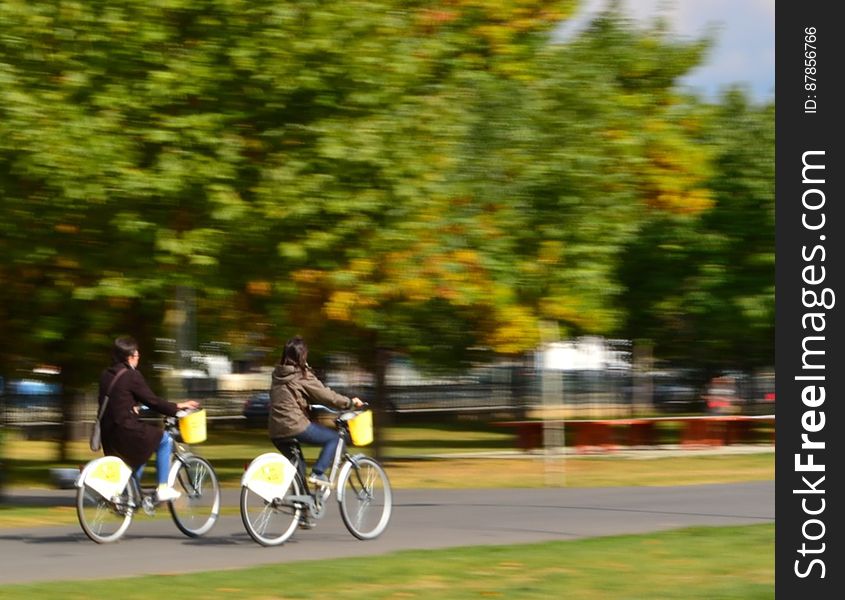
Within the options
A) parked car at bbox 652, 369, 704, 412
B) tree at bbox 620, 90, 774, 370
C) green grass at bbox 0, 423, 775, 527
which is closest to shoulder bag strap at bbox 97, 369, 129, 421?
green grass at bbox 0, 423, 775, 527

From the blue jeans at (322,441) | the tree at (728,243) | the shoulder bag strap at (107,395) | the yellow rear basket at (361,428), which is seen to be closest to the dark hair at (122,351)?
the shoulder bag strap at (107,395)

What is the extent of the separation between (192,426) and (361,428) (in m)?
1.60

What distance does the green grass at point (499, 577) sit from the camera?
10477 mm

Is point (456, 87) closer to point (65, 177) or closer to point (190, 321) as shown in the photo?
point (190, 321)

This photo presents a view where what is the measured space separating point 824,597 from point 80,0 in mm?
10271

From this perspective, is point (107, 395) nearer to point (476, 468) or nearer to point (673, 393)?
point (476, 468)

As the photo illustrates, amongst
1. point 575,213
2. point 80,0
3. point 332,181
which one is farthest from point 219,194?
point 575,213

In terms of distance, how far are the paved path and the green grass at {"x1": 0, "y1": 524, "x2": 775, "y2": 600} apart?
0.67 meters

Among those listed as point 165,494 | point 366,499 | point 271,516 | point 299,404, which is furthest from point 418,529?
point 165,494

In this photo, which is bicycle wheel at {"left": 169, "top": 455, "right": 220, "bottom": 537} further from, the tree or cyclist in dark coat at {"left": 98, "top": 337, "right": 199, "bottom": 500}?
the tree

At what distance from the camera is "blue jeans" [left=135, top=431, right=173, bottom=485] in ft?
45.5

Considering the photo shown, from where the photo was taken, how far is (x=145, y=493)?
1387 cm

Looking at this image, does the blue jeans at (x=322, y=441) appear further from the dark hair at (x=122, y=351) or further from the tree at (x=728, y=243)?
the tree at (x=728, y=243)

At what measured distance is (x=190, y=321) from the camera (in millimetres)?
19234
